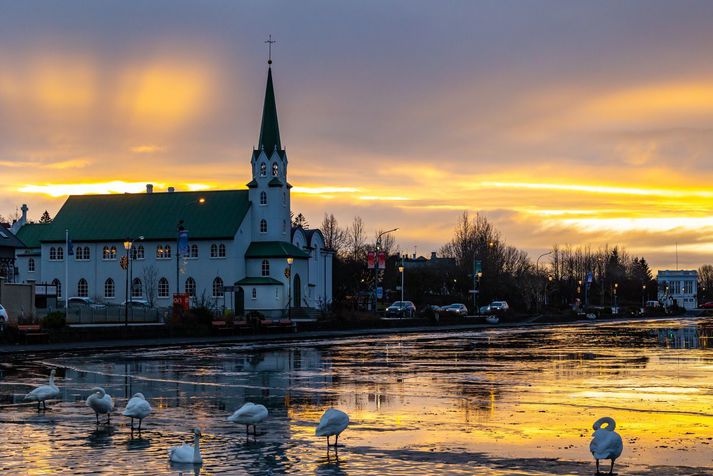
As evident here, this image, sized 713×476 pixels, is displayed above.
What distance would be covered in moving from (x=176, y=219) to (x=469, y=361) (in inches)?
2909

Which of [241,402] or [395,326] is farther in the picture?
[395,326]

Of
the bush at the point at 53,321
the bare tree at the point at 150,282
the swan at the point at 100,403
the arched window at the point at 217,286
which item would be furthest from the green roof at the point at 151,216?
the swan at the point at 100,403

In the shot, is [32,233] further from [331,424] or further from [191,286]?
[331,424]

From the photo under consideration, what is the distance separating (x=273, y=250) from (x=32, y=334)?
56468mm

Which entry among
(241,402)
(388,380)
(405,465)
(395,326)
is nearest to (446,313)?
(395,326)

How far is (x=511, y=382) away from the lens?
25391mm

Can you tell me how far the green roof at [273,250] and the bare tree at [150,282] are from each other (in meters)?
9.56

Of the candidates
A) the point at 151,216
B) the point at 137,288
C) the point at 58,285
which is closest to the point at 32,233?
the point at 58,285

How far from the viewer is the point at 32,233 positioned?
11219 cm

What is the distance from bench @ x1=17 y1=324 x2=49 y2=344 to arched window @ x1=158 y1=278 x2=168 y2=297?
57678 mm

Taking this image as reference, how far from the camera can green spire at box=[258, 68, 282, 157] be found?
103 metres

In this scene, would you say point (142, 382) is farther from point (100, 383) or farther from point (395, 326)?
point (395, 326)

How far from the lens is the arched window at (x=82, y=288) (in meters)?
105

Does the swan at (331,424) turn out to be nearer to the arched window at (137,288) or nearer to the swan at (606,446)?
the swan at (606,446)
